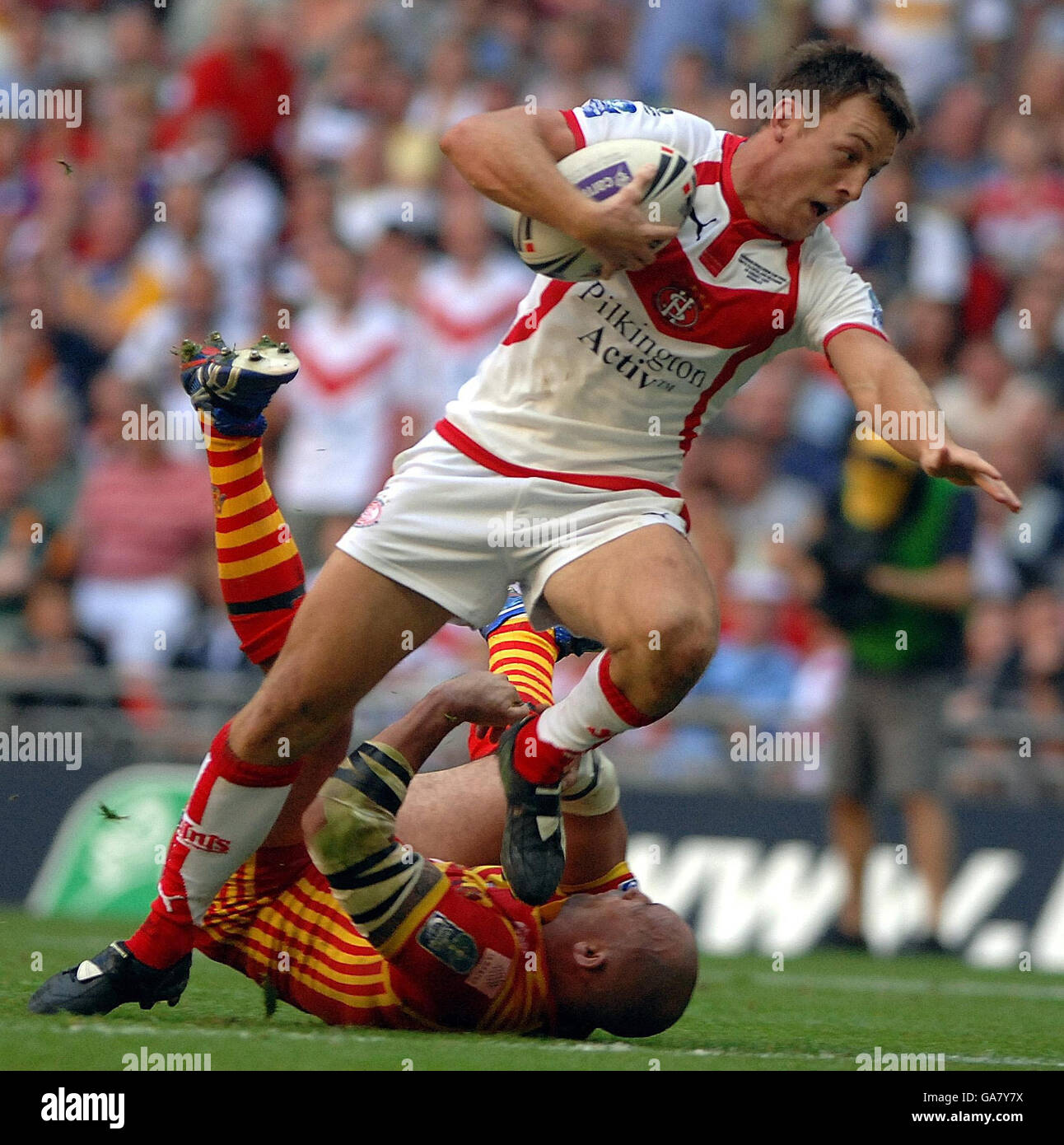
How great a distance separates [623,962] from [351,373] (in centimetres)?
681

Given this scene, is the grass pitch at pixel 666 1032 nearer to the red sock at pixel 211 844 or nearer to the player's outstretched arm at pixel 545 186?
the red sock at pixel 211 844

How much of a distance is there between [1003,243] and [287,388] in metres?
4.32

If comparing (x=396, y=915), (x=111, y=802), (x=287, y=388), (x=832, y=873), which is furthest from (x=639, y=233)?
(x=287, y=388)

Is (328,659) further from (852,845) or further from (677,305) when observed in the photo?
(852,845)

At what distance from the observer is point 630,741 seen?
10.1 meters

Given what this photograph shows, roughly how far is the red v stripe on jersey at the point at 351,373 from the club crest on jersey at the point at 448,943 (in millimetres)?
6696

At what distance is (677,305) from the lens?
520cm

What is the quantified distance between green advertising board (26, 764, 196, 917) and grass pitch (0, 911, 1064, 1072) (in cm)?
142

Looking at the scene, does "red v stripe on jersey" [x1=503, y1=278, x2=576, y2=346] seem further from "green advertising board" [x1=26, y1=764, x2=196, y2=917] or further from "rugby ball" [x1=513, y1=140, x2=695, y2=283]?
"green advertising board" [x1=26, y1=764, x2=196, y2=917]

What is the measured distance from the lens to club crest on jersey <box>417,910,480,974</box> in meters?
4.87

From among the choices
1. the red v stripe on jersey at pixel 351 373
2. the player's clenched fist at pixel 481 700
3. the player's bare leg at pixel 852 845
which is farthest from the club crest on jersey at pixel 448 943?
the red v stripe on jersey at pixel 351 373

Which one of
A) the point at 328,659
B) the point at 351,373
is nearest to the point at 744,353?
the point at 328,659

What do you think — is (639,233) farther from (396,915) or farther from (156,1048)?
(156,1048)

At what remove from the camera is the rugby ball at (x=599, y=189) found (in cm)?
492
